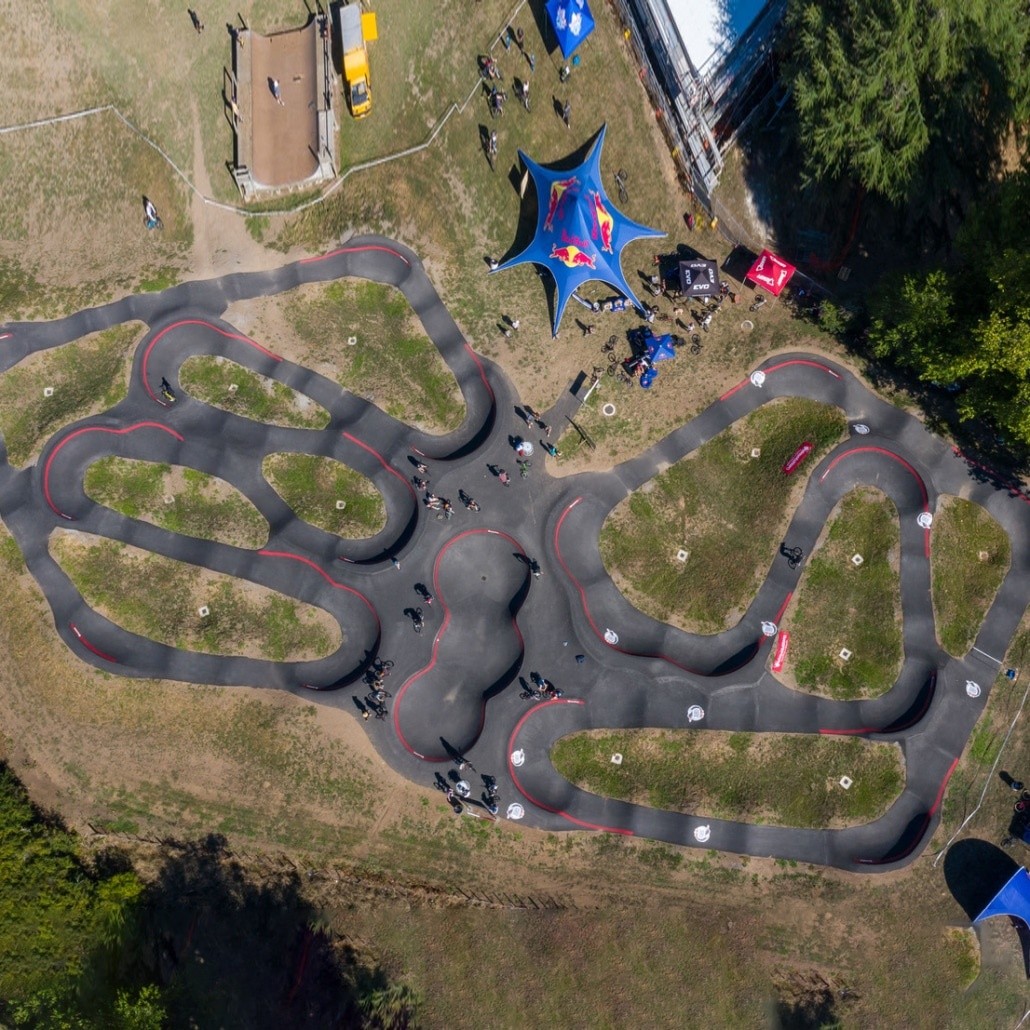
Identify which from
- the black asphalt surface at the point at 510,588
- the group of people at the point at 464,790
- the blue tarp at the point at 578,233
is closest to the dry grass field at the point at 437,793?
the group of people at the point at 464,790

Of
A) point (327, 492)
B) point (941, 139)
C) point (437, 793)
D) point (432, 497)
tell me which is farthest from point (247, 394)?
point (941, 139)

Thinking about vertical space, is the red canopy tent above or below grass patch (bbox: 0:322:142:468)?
above

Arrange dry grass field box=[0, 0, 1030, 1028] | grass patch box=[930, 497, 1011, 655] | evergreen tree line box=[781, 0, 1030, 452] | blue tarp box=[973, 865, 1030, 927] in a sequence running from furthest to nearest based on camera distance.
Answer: grass patch box=[930, 497, 1011, 655] < dry grass field box=[0, 0, 1030, 1028] < blue tarp box=[973, 865, 1030, 927] < evergreen tree line box=[781, 0, 1030, 452]

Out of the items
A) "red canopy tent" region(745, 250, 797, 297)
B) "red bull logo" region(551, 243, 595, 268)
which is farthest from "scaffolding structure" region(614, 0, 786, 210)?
"red bull logo" region(551, 243, 595, 268)

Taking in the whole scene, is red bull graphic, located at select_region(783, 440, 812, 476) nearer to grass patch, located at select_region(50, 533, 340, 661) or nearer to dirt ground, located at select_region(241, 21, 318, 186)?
grass patch, located at select_region(50, 533, 340, 661)

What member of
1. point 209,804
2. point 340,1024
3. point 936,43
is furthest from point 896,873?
point 936,43
